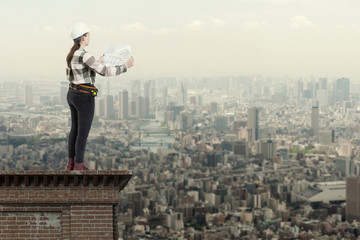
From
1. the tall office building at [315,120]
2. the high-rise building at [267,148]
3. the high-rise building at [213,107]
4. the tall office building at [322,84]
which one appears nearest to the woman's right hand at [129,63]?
the high-rise building at [213,107]

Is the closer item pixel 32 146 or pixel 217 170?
pixel 32 146

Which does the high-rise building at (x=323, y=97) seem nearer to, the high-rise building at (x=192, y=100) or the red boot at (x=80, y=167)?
the high-rise building at (x=192, y=100)

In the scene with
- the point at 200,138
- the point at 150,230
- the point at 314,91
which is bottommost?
the point at 150,230

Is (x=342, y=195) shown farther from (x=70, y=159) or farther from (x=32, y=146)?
(x=70, y=159)

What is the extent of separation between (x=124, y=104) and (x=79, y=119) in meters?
62.8

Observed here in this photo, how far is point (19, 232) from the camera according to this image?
213 inches

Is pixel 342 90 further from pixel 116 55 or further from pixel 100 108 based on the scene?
pixel 116 55

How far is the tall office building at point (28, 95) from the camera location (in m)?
47.4

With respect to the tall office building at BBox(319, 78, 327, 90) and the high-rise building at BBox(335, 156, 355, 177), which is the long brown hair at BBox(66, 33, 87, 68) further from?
the tall office building at BBox(319, 78, 327, 90)

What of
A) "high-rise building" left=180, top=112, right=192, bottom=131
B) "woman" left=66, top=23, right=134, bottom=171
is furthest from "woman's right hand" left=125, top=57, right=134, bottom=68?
"high-rise building" left=180, top=112, right=192, bottom=131

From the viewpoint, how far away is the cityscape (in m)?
56.8

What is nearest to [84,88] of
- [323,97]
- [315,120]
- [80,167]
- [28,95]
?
[80,167]

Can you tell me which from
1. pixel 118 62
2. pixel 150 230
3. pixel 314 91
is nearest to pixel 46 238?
pixel 118 62

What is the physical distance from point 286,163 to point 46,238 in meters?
79.5
